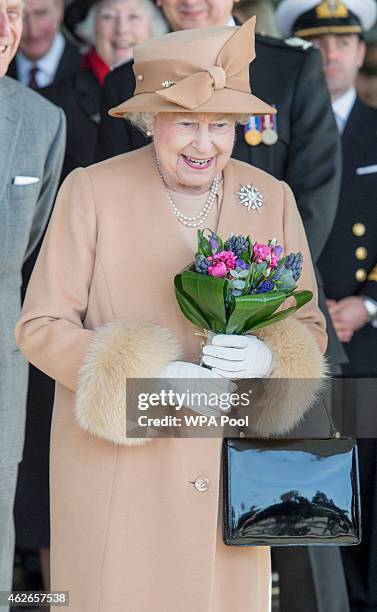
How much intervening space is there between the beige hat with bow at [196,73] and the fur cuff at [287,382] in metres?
0.56

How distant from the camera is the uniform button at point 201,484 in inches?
122

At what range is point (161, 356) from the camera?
2.98 meters

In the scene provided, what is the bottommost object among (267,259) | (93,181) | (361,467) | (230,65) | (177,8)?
(361,467)

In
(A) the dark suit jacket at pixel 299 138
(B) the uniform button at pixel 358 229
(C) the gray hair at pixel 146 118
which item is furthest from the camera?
(B) the uniform button at pixel 358 229

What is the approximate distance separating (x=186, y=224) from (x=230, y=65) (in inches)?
16.3

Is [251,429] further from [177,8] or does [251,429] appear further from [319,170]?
[177,8]

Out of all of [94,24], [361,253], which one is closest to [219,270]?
[361,253]

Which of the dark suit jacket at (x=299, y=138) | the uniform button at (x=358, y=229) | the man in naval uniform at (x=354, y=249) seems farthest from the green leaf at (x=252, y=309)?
the uniform button at (x=358, y=229)

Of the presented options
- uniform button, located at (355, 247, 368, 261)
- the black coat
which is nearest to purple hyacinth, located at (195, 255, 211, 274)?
uniform button, located at (355, 247, 368, 261)

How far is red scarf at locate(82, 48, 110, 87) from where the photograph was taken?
16.8 ft

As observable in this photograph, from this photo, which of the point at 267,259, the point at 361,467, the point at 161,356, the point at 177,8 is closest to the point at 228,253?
the point at 267,259

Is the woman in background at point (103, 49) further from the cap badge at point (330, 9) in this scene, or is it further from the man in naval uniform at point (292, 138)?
the man in naval uniform at point (292, 138)

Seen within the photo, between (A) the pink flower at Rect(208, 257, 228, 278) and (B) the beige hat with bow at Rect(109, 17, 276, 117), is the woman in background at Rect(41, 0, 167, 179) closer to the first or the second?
(B) the beige hat with bow at Rect(109, 17, 276, 117)

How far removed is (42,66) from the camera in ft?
18.5
